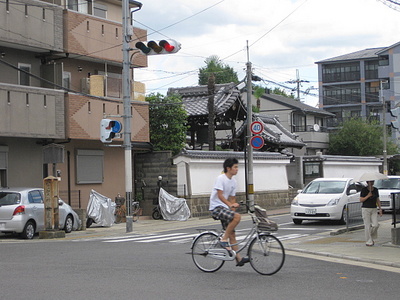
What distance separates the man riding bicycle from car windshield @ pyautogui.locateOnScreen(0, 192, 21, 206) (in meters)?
10.2

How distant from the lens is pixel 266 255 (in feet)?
35.4

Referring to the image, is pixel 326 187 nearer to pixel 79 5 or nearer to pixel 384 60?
pixel 79 5

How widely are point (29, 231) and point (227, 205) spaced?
417 inches

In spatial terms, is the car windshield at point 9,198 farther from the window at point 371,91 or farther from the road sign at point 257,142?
the window at point 371,91

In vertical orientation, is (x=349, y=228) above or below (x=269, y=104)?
below

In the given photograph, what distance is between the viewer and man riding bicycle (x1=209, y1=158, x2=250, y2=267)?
35.6 ft

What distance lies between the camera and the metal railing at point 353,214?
19.9 meters

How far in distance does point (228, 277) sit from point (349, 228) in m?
10.1

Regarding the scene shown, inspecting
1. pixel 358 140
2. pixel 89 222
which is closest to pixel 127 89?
pixel 89 222

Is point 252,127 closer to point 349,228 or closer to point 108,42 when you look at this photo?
point 108,42

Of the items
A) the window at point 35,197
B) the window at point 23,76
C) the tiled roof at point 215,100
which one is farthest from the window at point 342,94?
the window at point 35,197

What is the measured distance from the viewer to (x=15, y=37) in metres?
23.6

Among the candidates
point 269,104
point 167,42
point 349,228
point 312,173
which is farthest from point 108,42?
point 269,104

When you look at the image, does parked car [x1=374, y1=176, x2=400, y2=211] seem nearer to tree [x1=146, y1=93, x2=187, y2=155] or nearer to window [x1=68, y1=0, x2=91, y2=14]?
tree [x1=146, y1=93, x2=187, y2=155]
